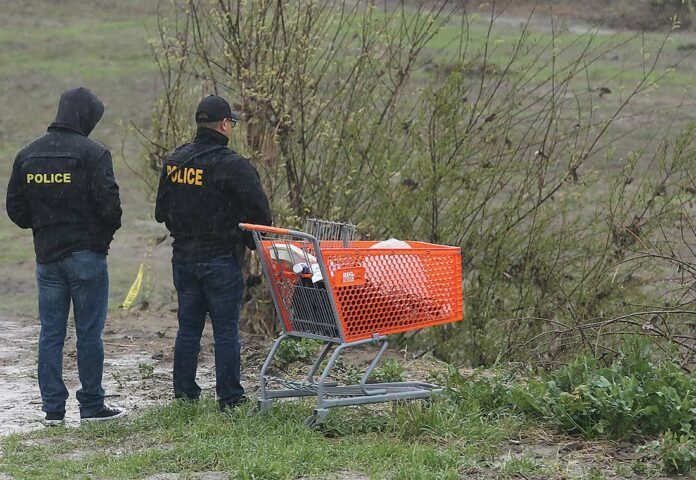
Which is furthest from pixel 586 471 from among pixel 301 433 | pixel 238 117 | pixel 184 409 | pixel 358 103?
pixel 358 103

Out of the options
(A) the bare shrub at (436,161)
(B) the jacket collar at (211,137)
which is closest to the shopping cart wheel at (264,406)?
(B) the jacket collar at (211,137)

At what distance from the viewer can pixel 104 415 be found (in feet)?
23.5

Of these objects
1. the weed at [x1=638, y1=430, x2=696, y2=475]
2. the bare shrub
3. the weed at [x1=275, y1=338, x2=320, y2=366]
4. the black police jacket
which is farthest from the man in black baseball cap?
the weed at [x1=638, y1=430, x2=696, y2=475]

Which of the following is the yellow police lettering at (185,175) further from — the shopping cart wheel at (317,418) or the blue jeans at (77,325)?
the shopping cart wheel at (317,418)

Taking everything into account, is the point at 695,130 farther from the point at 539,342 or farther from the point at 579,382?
the point at 579,382

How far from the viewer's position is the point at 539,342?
885 centimetres

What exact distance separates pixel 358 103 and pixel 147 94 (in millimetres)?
17776

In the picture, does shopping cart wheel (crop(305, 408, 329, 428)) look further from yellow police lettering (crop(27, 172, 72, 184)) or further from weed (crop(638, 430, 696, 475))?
yellow police lettering (crop(27, 172, 72, 184))

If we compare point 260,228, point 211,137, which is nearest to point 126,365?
point 211,137

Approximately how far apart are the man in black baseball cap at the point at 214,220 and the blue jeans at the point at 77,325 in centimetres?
49

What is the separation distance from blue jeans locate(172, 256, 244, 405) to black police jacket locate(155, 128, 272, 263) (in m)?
0.08

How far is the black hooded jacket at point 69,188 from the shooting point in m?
6.95

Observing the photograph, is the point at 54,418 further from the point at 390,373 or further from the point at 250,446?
the point at 390,373

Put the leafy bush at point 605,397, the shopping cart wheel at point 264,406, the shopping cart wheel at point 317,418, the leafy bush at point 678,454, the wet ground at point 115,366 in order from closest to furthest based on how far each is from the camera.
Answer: the leafy bush at point 678,454 → the leafy bush at point 605,397 → the shopping cart wheel at point 317,418 → the shopping cart wheel at point 264,406 → the wet ground at point 115,366
